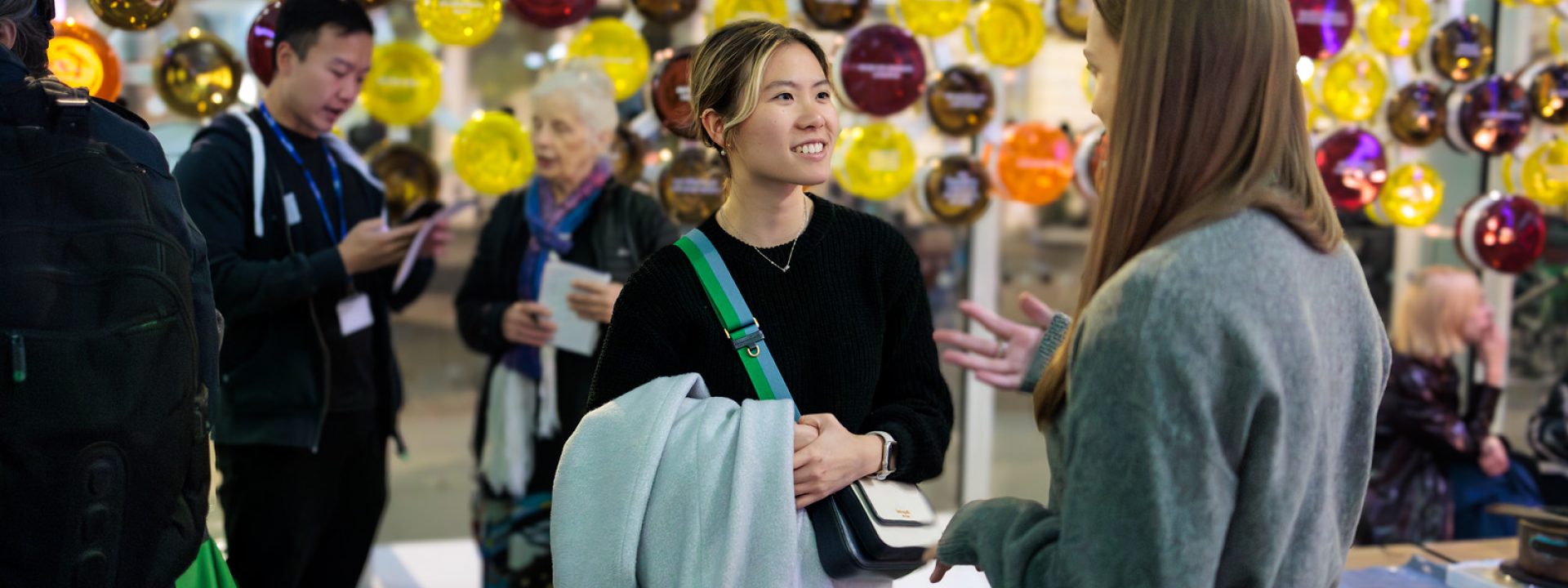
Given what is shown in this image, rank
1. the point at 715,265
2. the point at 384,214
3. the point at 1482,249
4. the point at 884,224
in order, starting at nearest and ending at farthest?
the point at 715,265
the point at 884,224
the point at 384,214
the point at 1482,249

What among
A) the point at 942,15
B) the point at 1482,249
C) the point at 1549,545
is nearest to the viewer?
the point at 1549,545

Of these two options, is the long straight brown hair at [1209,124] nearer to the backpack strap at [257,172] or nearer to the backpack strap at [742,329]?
the backpack strap at [742,329]

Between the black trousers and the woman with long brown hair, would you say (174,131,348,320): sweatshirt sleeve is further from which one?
the woman with long brown hair

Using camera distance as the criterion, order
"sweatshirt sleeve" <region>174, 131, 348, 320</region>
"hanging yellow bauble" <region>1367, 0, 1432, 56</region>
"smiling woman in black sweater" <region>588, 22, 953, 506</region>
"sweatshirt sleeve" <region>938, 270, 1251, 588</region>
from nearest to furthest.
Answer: "sweatshirt sleeve" <region>938, 270, 1251, 588</region>, "smiling woman in black sweater" <region>588, 22, 953, 506</region>, "sweatshirt sleeve" <region>174, 131, 348, 320</region>, "hanging yellow bauble" <region>1367, 0, 1432, 56</region>

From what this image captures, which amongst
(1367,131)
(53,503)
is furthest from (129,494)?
(1367,131)

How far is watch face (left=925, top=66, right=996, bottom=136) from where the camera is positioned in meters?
3.25

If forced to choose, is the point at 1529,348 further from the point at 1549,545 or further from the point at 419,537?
the point at 419,537

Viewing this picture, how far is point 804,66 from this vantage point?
1686mm

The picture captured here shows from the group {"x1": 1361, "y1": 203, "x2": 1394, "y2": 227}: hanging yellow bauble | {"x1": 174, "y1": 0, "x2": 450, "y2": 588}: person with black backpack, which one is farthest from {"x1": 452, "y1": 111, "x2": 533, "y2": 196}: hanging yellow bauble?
{"x1": 1361, "y1": 203, "x2": 1394, "y2": 227}: hanging yellow bauble

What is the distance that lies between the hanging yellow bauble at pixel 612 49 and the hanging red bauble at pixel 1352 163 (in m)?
1.87

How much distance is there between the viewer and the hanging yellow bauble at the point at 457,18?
2.83m

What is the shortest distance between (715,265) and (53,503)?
819 mm

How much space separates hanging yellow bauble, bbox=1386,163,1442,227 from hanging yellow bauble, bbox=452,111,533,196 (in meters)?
2.42

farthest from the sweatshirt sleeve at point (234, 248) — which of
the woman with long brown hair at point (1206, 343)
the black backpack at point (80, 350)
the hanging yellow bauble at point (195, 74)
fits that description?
the woman with long brown hair at point (1206, 343)
